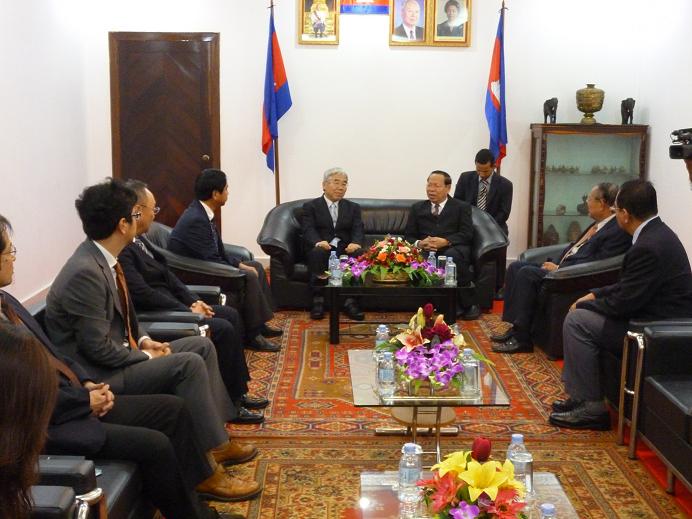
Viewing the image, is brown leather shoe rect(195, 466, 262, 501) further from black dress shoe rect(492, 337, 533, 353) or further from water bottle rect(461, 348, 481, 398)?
black dress shoe rect(492, 337, 533, 353)

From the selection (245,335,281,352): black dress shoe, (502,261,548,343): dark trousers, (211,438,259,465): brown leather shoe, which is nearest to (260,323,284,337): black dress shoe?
(245,335,281,352): black dress shoe

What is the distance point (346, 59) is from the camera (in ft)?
29.2

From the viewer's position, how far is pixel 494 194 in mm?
8062

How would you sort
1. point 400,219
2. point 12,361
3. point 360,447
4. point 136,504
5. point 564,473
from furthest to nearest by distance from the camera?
point 400,219 < point 360,447 < point 564,473 < point 136,504 < point 12,361

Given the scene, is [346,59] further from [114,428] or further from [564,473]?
[114,428]

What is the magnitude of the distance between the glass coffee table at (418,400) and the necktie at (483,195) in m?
3.96

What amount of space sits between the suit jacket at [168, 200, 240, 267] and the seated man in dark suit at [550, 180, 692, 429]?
2.51 m

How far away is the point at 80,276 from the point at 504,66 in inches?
Answer: 251

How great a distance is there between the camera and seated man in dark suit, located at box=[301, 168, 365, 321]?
7.26 m

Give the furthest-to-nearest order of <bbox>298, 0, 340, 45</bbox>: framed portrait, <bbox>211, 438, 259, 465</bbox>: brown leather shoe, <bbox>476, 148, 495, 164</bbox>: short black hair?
<bbox>298, 0, 340, 45</bbox>: framed portrait
<bbox>476, 148, 495, 164</bbox>: short black hair
<bbox>211, 438, 259, 465</bbox>: brown leather shoe

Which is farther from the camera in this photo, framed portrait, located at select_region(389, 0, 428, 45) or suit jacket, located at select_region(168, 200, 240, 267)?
framed portrait, located at select_region(389, 0, 428, 45)

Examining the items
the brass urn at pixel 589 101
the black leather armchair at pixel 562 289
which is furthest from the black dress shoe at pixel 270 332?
the brass urn at pixel 589 101

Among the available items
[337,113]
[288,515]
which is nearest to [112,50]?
[337,113]

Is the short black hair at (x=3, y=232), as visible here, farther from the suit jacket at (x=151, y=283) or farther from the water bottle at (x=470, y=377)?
the water bottle at (x=470, y=377)
